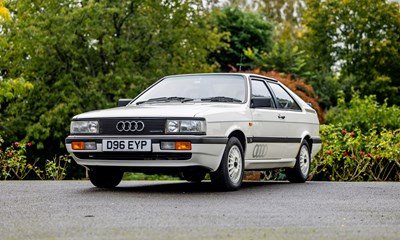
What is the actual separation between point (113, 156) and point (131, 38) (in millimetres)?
23756

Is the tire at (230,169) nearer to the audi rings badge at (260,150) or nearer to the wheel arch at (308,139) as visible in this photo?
the audi rings badge at (260,150)

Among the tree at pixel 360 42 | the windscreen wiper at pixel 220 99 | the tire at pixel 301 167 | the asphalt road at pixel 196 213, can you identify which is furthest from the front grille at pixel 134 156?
the tree at pixel 360 42

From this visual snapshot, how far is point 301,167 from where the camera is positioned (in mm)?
12000

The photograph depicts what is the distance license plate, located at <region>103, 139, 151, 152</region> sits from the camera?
9188 millimetres

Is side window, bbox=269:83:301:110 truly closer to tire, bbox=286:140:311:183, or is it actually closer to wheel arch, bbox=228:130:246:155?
tire, bbox=286:140:311:183

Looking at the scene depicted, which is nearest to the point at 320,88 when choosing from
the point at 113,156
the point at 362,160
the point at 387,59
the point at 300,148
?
the point at 387,59

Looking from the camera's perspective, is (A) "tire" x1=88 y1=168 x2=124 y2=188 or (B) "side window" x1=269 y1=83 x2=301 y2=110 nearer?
(A) "tire" x1=88 y1=168 x2=124 y2=188

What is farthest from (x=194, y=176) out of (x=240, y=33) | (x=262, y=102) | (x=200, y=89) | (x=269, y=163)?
(x=240, y=33)

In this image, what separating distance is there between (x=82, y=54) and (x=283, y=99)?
20842 millimetres

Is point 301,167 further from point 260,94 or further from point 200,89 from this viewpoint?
point 200,89

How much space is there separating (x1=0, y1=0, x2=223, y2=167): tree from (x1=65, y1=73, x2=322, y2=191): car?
19.3m

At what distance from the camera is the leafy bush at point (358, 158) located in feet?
49.6

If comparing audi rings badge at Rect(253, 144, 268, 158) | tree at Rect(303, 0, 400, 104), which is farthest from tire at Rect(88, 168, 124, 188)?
tree at Rect(303, 0, 400, 104)

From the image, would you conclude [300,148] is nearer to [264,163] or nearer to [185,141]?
[264,163]
